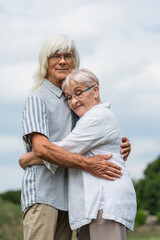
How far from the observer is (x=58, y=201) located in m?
3.64

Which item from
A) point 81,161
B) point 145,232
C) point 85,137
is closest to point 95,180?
point 81,161

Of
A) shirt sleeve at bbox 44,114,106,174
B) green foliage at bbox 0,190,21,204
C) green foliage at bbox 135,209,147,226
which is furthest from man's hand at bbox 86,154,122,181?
green foliage at bbox 135,209,147,226

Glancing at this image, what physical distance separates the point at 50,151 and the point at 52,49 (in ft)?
3.30

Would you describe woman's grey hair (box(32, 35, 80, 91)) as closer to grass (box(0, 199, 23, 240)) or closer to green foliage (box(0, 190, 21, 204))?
grass (box(0, 199, 23, 240))

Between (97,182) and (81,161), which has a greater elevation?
(81,161)

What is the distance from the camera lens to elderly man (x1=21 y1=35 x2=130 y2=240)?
11.1ft

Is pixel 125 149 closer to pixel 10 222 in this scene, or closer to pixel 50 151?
pixel 50 151

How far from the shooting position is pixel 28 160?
3.70m

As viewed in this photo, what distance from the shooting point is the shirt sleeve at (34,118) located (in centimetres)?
350

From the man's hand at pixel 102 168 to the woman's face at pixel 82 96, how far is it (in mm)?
424

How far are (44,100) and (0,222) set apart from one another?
27.3 feet

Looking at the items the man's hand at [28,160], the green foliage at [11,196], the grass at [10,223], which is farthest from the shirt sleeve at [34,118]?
the green foliage at [11,196]

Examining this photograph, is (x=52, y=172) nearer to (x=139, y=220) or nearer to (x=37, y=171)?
(x=37, y=171)

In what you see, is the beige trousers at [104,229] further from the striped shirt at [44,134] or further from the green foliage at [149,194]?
the green foliage at [149,194]
